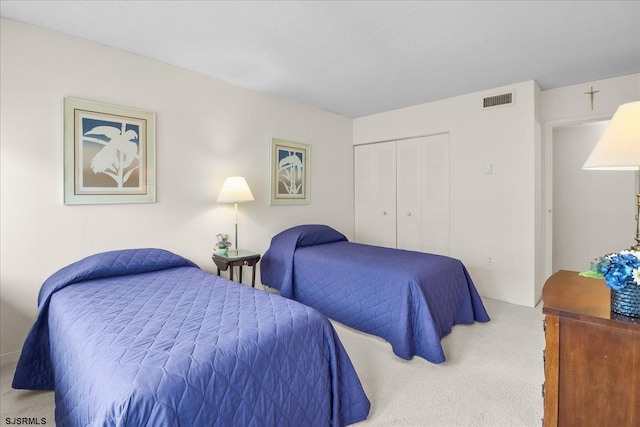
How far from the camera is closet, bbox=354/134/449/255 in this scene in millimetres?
3990

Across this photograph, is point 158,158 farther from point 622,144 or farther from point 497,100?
point 497,100

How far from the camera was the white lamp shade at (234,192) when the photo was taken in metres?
3.07

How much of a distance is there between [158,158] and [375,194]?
9.33 ft

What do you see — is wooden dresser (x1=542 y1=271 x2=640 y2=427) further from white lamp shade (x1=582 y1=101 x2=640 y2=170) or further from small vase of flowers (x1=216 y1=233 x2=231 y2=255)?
small vase of flowers (x1=216 y1=233 x2=231 y2=255)

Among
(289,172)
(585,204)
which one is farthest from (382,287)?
(585,204)

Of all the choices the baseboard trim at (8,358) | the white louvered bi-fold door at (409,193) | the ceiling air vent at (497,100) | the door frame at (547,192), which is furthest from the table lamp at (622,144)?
the baseboard trim at (8,358)

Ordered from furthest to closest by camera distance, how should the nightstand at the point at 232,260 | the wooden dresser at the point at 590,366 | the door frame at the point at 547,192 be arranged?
the door frame at the point at 547,192 < the nightstand at the point at 232,260 < the wooden dresser at the point at 590,366

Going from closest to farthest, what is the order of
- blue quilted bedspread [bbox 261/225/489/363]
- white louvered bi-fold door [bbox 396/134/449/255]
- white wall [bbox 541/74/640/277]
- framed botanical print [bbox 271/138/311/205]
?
blue quilted bedspread [bbox 261/225/489/363], white wall [bbox 541/74/640/277], framed botanical print [bbox 271/138/311/205], white louvered bi-fold door [bbox 396/134/449/255]

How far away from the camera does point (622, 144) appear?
1174mm

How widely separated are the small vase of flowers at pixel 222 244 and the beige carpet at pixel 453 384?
1322 millimetres

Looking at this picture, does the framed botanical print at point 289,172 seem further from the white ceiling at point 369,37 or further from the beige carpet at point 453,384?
the beige carpet at point 453,384

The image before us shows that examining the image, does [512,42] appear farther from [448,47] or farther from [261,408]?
[261,408]

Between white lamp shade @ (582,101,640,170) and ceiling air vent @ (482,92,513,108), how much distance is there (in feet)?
7.97

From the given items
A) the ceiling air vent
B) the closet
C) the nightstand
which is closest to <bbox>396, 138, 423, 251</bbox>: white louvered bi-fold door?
the closet
